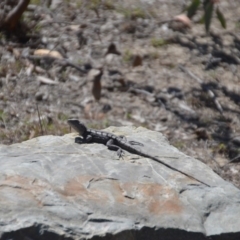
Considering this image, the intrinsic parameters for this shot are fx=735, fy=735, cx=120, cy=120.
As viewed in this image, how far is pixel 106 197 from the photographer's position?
4.23m

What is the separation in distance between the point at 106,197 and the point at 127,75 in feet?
12.8

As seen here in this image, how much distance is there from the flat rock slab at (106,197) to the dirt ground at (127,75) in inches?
73.3

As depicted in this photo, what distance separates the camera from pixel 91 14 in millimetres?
9086

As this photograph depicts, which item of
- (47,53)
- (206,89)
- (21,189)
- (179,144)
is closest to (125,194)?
(21,189)

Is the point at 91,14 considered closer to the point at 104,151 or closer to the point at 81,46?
the point at 81,46

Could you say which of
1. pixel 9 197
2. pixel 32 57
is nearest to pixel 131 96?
pixel 32 57

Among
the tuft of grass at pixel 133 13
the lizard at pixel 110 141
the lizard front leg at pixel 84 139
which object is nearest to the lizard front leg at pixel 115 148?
the lizard at pixel 110 141

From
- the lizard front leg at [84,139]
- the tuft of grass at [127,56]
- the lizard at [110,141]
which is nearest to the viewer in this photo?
the lizard at [110,141]

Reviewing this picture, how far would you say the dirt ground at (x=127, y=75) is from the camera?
7.06 meters

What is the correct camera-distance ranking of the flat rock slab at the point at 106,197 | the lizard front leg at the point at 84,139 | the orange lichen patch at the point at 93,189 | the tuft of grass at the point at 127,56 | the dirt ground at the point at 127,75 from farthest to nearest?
1. the tuft of grass at the point at 127,56
2. the dirt ground at the point at 127,75
3. the lizard front leg at the point at 84,139
4. the orange lichen patch at the point at 93,189
5. the flat rock slab at the point at 106,197

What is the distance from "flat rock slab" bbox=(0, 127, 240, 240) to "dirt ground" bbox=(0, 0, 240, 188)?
6.11ft

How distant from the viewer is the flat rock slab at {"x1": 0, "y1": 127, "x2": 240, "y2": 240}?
155 inches

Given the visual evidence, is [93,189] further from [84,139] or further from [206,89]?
[206,89]

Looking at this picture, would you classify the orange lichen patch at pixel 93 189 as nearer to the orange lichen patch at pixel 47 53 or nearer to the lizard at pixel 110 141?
the lizard at pixel 110 141
